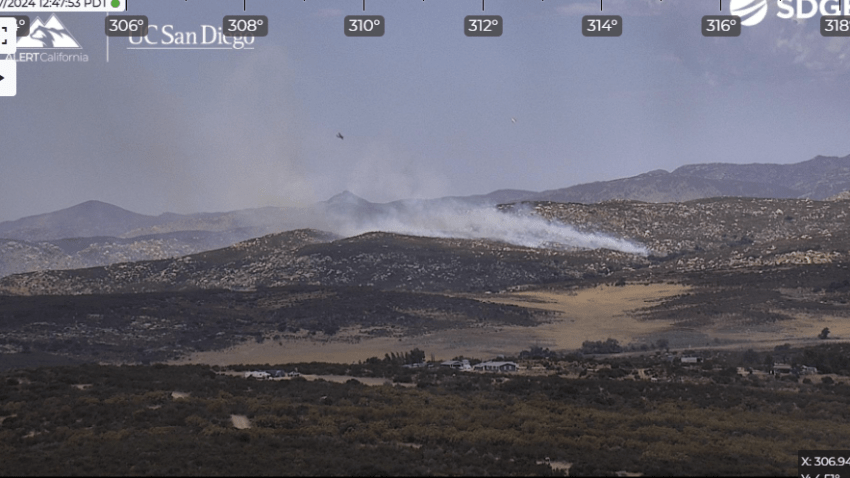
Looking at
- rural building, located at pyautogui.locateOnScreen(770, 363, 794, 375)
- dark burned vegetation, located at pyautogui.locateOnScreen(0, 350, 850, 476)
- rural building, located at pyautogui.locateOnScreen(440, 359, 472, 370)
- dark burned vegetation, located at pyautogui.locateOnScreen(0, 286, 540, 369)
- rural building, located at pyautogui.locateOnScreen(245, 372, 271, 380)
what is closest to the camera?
dark burned vegetation, located at pyautogui.locateOnScreen(0, 350, 850, 476)

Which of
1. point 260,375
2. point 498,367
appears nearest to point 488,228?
point 498,367

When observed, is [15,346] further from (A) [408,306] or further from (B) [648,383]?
(B) [648,383]

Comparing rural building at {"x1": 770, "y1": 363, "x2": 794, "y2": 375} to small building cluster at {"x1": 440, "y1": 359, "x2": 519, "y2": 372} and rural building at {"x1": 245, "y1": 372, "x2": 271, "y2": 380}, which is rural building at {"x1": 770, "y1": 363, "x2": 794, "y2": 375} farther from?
rural building at {"x1": 245, "y1": 372, "x2": 271, "y2": 380}

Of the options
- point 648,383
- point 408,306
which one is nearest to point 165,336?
point 408,306

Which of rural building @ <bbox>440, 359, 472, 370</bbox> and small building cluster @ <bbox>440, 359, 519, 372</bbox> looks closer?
small building cluster @ <bbox>440, 359, 519, 372</bbox>

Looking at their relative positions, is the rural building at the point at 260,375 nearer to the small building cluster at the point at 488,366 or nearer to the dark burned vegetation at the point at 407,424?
the dark burned vegetation at the point at 407,424

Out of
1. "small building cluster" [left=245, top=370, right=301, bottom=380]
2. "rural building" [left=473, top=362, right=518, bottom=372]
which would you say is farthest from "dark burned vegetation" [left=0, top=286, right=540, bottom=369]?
"rural building" [left=473, top=362, right=518, bottom=372]
